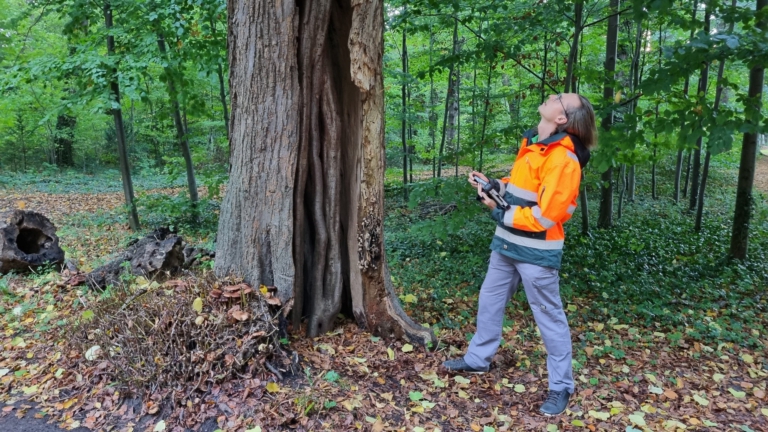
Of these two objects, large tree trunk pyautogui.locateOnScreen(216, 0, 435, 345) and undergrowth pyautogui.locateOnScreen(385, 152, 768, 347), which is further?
undergrowth pyautogui.locateOnScreen(385, 152, 768, 347)

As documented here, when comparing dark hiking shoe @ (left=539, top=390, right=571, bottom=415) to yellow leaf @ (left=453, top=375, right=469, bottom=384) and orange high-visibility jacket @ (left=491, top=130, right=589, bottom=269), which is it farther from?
orange high-visibility jacket @ (left=491, top=130, right=589, bottom=269)

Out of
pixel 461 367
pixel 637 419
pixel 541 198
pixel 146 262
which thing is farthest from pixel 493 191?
pixel 146 262

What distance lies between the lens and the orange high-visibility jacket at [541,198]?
2668mm

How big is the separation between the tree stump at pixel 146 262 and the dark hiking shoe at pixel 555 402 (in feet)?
11.9

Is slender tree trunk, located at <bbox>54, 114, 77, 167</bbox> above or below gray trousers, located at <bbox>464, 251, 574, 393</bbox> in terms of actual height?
above

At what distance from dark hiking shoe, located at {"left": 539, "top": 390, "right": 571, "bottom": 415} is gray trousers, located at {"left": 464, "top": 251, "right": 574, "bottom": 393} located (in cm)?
3

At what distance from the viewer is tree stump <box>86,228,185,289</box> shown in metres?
4.38

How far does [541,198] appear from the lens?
2.72 m

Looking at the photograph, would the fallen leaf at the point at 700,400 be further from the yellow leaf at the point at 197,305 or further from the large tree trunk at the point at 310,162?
the yellow leaf at the point at 197,305

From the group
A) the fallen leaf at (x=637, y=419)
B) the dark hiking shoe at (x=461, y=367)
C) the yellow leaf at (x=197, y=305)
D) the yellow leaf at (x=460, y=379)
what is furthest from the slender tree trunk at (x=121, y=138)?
the fallen leaf at (x=637, y=419)

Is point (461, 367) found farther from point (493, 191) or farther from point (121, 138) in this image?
point (121, 138)

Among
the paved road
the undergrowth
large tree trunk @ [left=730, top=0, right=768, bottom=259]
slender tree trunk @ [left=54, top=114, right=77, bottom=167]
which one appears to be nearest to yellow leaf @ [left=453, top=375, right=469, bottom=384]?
the undergrowth

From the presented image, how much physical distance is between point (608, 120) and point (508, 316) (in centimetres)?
486

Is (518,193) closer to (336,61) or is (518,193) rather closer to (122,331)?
(336,61)
